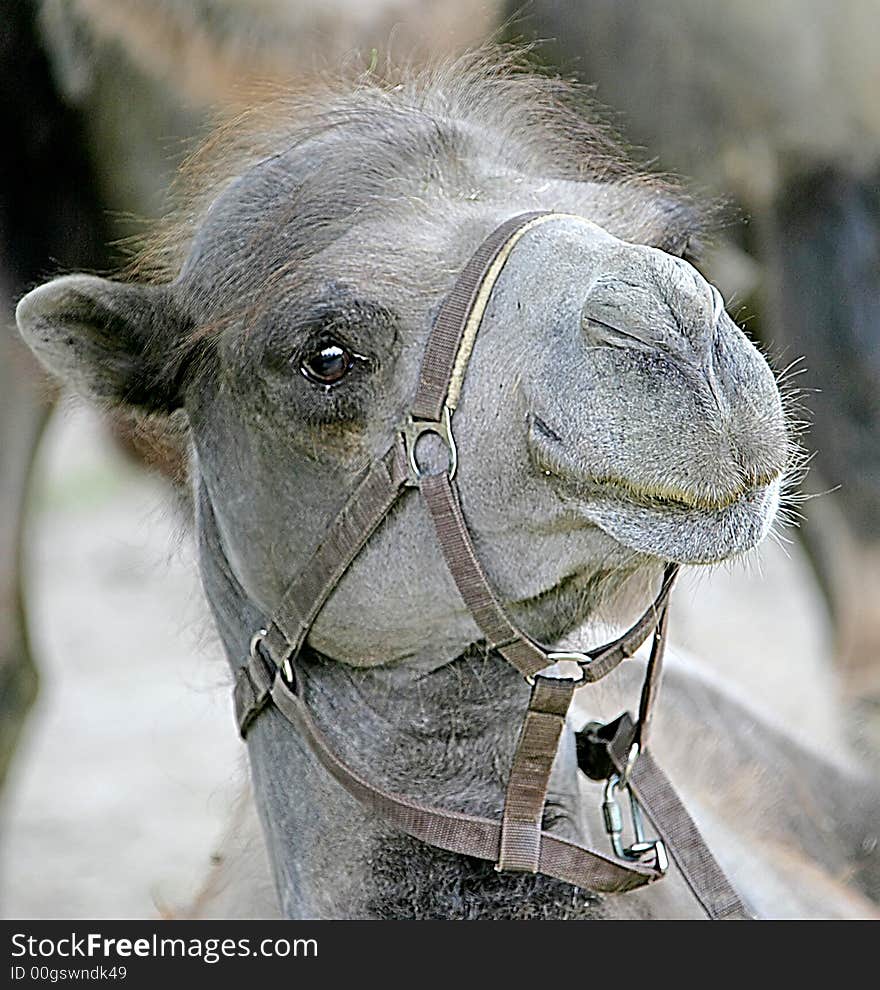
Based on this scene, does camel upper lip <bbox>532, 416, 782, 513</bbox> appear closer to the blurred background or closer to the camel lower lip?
the camel lower lip

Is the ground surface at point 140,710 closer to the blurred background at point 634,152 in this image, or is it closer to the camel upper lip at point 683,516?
the blurred background at point 634,152

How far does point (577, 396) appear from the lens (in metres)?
2.49

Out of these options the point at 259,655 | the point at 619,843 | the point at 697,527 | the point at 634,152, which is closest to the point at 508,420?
the point at 697,527

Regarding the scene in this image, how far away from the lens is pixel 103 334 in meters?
2.95

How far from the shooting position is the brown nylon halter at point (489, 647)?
265cm

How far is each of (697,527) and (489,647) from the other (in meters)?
0.49

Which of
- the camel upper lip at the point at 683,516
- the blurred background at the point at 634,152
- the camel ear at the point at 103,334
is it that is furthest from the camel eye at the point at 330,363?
the blurred background at the point at 634,152

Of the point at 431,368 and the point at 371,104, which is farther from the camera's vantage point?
the point at 371,104

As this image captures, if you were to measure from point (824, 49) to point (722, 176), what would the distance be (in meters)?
0.55

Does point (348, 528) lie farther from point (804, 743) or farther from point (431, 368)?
point (804, 743)

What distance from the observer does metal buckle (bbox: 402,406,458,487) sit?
2.66 m

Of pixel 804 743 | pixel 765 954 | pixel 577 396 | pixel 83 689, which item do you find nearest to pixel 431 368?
pixel 577 396

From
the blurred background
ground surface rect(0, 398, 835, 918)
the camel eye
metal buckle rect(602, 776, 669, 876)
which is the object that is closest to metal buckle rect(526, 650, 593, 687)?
metal buckle rect(602, 776, 669, 876)

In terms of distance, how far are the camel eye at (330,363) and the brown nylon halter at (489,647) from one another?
14 cm
